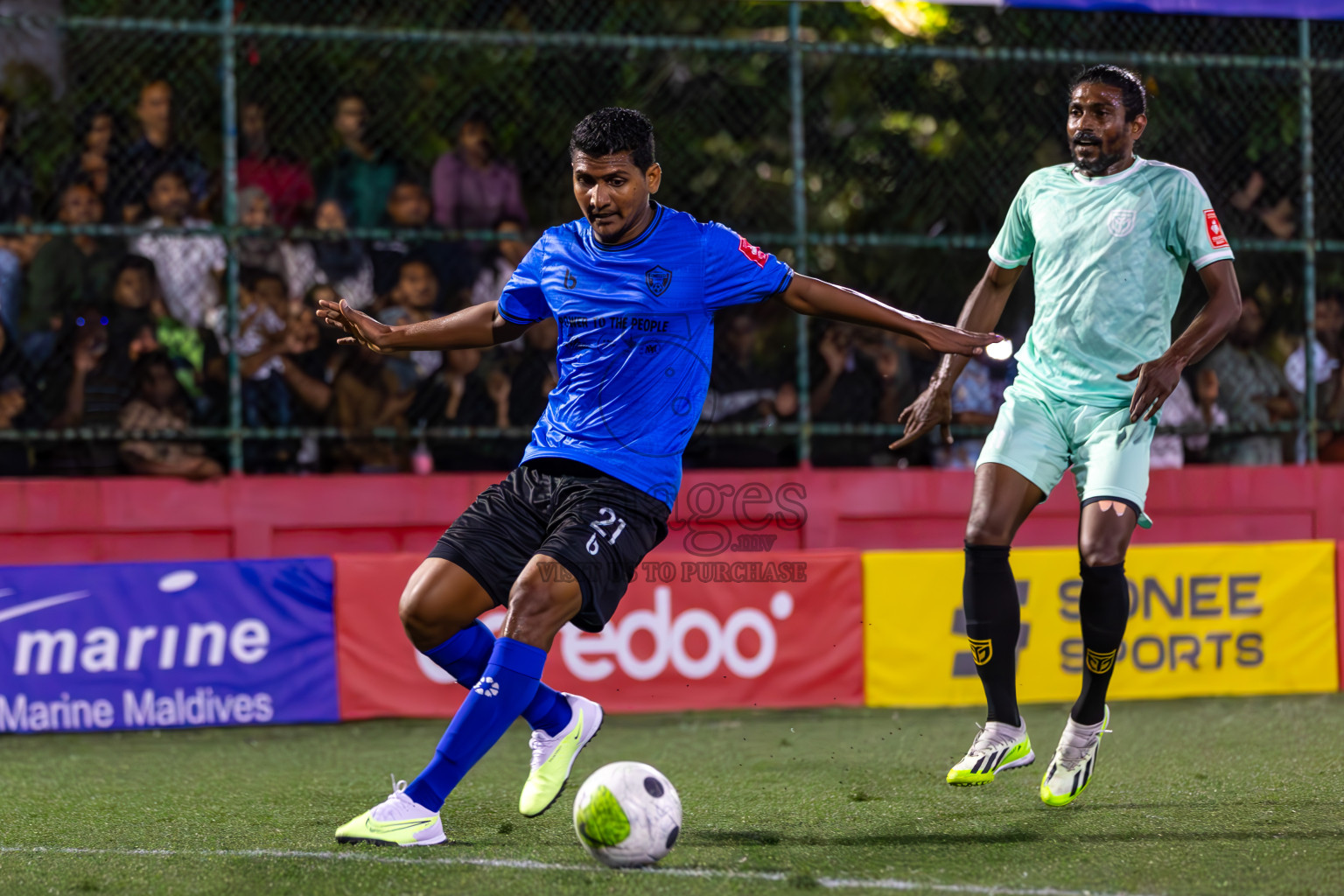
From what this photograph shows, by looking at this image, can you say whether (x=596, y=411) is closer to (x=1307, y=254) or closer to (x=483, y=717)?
(x=483, y=717)

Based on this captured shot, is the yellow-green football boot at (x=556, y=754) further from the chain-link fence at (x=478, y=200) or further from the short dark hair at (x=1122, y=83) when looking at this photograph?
the chain-link fence at (x=478, y=200)

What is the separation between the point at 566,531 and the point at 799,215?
5376mm

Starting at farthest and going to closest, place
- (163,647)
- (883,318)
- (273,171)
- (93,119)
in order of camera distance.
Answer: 1. (273,171)
2. (93,119)
3. (163,647)
4. (883,318)

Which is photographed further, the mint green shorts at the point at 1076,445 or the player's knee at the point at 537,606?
the mint green shorts at the point at 1076,445

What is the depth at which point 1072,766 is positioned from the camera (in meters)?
5.08

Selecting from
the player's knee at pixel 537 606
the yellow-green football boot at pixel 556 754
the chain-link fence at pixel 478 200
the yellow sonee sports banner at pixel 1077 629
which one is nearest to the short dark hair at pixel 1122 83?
the player's knee at pixel 537 606

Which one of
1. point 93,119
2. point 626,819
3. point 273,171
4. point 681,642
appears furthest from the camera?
point 273,171

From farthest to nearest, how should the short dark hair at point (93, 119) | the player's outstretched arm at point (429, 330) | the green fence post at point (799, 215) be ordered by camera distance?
the green fence post at point (799, 215)
the short dark hair at point (93, 119)
the player's outstretched arm at point (429, 330)

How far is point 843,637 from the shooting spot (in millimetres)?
8891

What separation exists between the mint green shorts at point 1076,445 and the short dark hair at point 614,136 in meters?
1.68

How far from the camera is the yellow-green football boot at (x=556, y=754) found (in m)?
4.45

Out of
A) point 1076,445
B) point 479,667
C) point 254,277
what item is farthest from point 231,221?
point 1076,445

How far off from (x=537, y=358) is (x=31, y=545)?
3193 millimetres

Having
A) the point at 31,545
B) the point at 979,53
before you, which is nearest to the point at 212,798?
the point at 31,545
